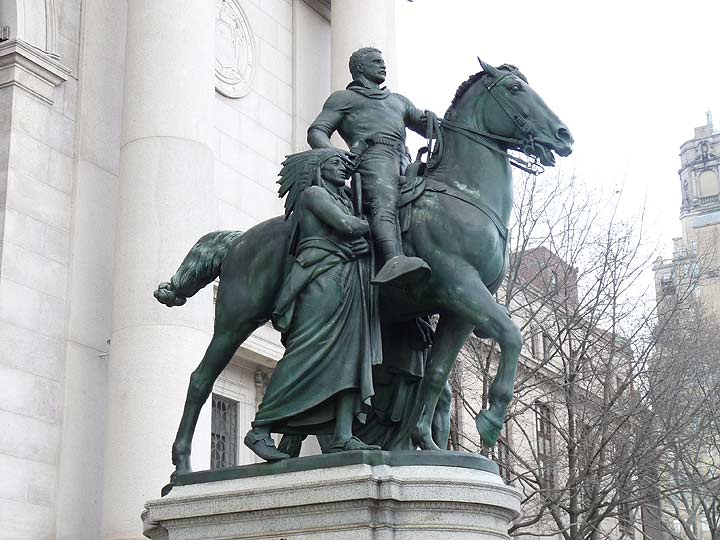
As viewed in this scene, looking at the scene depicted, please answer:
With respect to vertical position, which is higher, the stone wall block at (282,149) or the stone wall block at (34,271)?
the stone wall block at (282,149)

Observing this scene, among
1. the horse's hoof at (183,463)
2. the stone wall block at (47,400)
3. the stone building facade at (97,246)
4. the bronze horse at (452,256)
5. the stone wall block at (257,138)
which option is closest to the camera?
the bronze horse at (452,256)

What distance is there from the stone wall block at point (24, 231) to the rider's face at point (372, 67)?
7.86m

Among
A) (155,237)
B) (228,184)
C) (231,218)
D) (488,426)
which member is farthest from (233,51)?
(488,426)

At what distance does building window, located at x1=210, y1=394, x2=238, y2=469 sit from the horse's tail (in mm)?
9770

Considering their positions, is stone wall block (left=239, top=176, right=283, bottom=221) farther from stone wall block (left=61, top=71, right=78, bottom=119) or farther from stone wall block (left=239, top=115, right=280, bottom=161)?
stone wall block (left=61, top=71, right=78, bottom=119)

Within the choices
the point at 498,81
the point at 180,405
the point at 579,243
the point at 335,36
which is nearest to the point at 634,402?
the point at 579,243

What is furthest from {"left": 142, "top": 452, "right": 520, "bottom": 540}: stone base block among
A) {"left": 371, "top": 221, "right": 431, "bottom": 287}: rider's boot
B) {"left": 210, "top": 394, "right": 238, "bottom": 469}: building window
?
{"left": 210, "top": 394, "right": 238, "bottom": 469}: building window

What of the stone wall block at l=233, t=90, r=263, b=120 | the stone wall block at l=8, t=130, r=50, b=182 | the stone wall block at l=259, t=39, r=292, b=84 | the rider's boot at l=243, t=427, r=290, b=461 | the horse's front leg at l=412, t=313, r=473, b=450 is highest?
the stone wall block at l=259, t=39, r=292, b=84

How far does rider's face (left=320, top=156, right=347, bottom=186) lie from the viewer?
9.30 m

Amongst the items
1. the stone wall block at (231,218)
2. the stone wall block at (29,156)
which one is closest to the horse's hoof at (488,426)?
the stone wall block at (29,156)

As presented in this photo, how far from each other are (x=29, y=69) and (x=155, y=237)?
306cm

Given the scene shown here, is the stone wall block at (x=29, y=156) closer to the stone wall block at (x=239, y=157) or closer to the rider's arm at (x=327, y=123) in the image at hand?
the stone wall block at (x=239, y=157)

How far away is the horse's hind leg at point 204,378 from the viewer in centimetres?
955

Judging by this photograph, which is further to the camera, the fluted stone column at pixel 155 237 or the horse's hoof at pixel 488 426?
the fluted stone column at pixel 155 237
